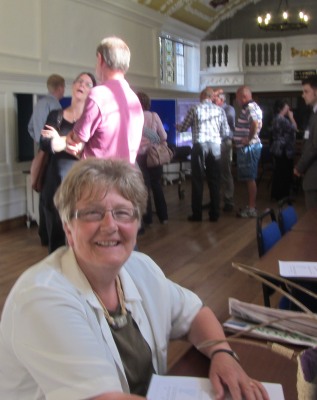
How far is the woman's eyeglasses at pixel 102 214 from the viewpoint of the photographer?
1.50 metres

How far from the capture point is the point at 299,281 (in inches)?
91.7

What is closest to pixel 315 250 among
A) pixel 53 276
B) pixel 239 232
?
pixel 53 276

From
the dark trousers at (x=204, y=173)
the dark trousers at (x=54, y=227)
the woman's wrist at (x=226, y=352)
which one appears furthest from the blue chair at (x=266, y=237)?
the dark trousers at (x=204, y=173)

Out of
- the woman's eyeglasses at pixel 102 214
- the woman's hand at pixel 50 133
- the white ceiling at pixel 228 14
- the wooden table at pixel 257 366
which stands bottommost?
the wooden table at pixel 257 366

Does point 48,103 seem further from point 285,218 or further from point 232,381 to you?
point 232,381

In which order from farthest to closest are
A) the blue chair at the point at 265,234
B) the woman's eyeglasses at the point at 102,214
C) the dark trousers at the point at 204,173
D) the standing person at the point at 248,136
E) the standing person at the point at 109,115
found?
1. the standing person at the point at 248,136
2. the dark trousers at the point at 204,173
3. the standing person at the point at 109,115
4. the blue chair at the point at 265,234
5. the woman's eyeglasses at the point at 102,214

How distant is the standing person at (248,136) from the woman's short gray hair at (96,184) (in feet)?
17.7

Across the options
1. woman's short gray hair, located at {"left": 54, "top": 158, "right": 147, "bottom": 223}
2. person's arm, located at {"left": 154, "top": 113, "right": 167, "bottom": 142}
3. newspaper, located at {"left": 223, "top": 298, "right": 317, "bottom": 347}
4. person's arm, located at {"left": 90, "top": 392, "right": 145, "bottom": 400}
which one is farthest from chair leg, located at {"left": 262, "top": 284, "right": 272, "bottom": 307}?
person's arm, located at {"left": 154, "top": 113, "right": 167, "bottom": 142}

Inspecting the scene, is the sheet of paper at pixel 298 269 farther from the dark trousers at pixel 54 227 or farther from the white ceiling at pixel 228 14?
the white ceiling at pixel 228 14

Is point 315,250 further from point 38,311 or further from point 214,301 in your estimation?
point 38,311

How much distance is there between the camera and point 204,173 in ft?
22.6

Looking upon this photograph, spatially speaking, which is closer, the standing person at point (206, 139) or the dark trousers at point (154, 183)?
the dark trousers at point (154, 183)

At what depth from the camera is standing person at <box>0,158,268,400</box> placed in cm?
Answer: 127

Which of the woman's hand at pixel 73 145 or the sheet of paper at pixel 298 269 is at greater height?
the woman's hand at pixel 73 145
